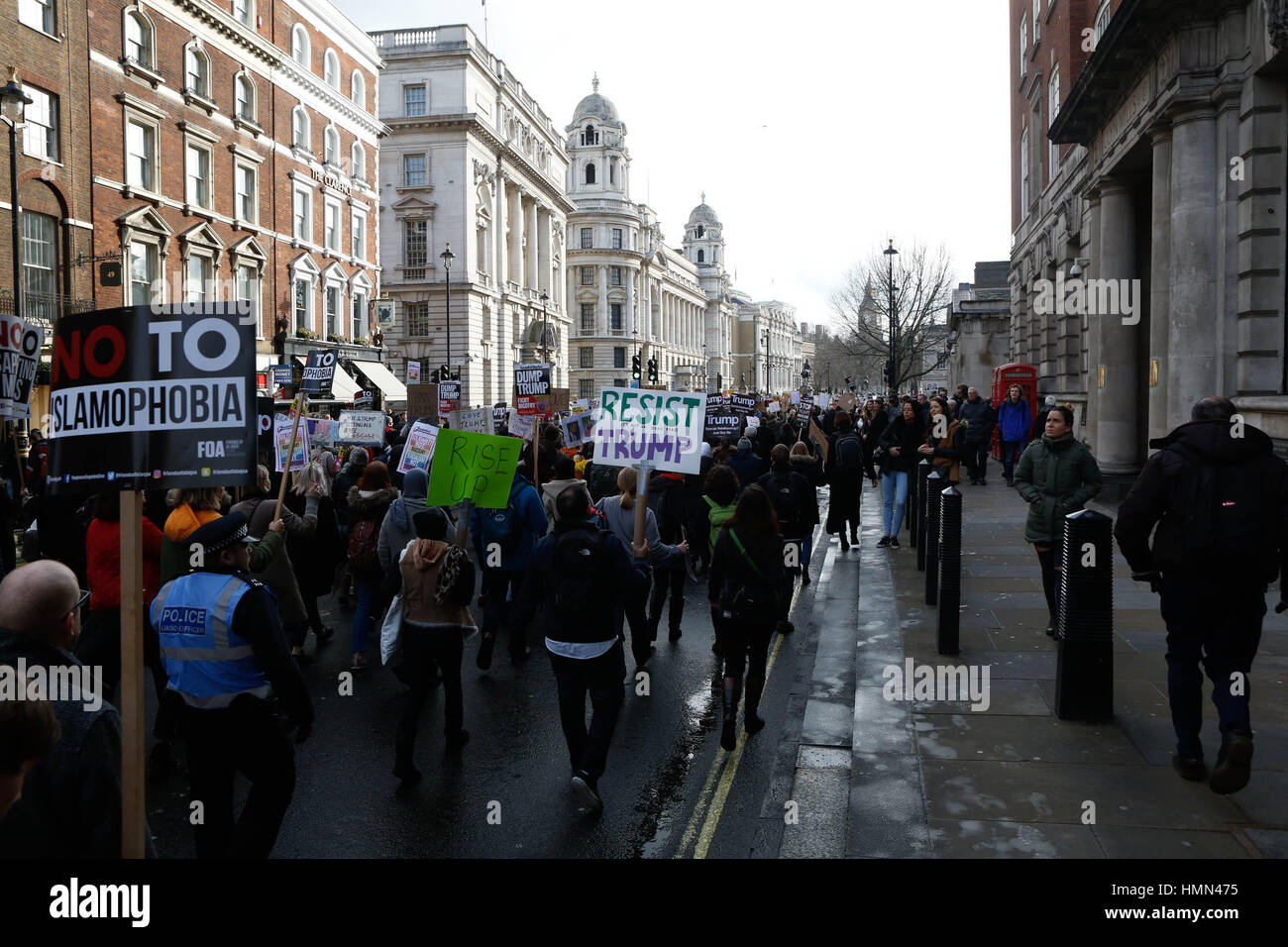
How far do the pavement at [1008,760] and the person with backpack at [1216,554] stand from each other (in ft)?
1.20

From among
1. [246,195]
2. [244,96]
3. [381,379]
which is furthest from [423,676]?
[381,379]

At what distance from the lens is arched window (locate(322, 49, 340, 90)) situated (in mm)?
41625

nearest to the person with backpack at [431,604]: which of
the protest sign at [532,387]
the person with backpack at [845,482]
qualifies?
the person with backpack at [845,482]

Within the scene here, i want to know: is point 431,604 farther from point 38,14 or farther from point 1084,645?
point 38,14

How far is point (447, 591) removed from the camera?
21.3 feet

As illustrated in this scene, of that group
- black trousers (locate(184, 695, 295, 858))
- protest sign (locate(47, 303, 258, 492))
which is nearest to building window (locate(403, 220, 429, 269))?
black trousers (locate(184, 695, 295, 858))

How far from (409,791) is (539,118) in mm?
78434

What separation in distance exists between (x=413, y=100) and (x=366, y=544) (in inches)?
2325

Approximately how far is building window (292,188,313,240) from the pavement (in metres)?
34.8

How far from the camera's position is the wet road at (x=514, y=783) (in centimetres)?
540

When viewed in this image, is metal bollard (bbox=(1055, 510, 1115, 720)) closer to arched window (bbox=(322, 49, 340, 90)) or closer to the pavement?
the pavement

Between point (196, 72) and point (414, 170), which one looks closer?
point (196, 72)

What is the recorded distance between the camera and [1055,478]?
8867mm
